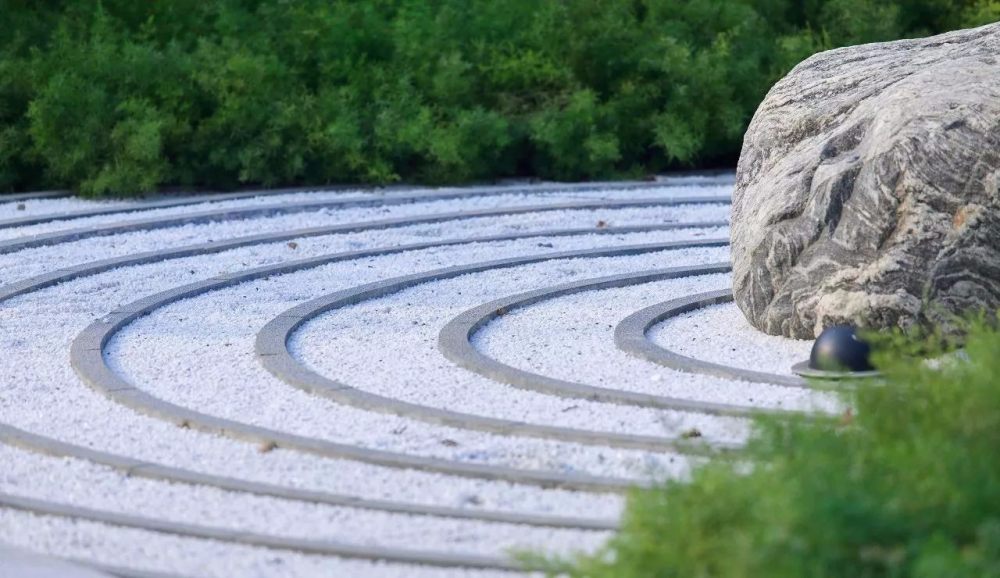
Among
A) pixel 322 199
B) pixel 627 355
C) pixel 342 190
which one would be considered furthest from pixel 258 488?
pixel 342 190

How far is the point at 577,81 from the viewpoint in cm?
1554

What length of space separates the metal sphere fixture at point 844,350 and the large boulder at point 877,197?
371 mm

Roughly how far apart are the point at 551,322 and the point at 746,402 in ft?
6.96

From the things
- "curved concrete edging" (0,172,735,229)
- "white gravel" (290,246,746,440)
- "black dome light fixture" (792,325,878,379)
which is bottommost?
"curved concrete edging" (0,172,735,229)

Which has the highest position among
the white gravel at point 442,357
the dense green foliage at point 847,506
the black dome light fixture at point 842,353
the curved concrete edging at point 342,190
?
the dense green foliage at point 847,506

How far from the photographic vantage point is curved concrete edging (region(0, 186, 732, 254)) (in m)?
11.5

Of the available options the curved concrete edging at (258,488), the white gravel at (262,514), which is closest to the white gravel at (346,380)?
the curved concrete edging at (258,488)

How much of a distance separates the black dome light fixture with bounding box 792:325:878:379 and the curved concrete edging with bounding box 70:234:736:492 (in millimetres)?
1758

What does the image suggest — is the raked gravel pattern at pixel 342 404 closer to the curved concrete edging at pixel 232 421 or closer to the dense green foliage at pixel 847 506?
the curved concrete edging at pixel 232 421

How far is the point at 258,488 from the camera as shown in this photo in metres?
5.66

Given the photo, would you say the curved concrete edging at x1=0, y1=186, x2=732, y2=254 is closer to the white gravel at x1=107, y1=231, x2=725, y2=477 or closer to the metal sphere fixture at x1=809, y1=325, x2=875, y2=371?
the white gravel at x1=107, y1=231, x2=725, y2=477

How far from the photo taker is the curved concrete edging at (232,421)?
5695mm

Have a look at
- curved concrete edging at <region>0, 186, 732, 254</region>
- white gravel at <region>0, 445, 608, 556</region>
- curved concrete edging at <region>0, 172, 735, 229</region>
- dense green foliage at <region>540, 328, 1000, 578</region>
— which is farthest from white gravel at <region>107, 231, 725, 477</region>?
curved concrete edging at <region>0, 172, 735, 229</region>

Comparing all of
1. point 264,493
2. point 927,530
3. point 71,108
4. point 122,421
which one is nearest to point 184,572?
point 264,493
